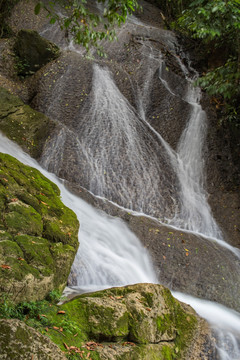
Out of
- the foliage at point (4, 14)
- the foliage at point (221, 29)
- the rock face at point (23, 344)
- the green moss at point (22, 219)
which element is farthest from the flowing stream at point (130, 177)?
the foliage at point (4, 14)

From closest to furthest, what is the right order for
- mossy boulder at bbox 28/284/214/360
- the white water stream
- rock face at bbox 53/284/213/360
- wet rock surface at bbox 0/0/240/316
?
1. mossy boulder at bbox 28/284/214/360
2. rock face at bbox 53/284/213/360
3. the white water stream
4. wet rock surface at bbox 0/0/240/316

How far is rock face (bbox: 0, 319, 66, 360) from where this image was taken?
2.05m

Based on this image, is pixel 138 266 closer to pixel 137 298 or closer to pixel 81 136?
pixel 137 298

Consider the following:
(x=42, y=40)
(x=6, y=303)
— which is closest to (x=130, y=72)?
(x=42, y=40)

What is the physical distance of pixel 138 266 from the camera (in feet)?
19.6

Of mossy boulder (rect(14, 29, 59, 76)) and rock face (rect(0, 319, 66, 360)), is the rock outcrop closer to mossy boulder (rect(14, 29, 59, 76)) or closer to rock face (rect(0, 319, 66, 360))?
rock face (rect(0, 319, 66, 360))

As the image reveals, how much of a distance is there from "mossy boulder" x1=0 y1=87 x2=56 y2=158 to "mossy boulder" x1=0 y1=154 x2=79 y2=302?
10.5 ft

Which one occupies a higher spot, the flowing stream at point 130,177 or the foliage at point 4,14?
the foliage at point 4,14

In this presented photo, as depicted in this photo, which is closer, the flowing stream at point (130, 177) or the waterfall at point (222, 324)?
the waterfall at point (222, 324)

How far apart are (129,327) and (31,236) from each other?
1498 mm

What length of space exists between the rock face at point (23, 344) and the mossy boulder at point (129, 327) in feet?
1.14

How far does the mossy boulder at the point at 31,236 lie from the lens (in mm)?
2986

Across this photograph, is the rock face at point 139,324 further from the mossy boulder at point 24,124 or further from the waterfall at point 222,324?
the mossy boulder at point 24,124

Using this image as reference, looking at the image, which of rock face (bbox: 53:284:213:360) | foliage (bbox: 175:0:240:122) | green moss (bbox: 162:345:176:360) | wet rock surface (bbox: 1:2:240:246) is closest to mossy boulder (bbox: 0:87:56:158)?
wet rock surface (bbox: 1:2:240:246)
